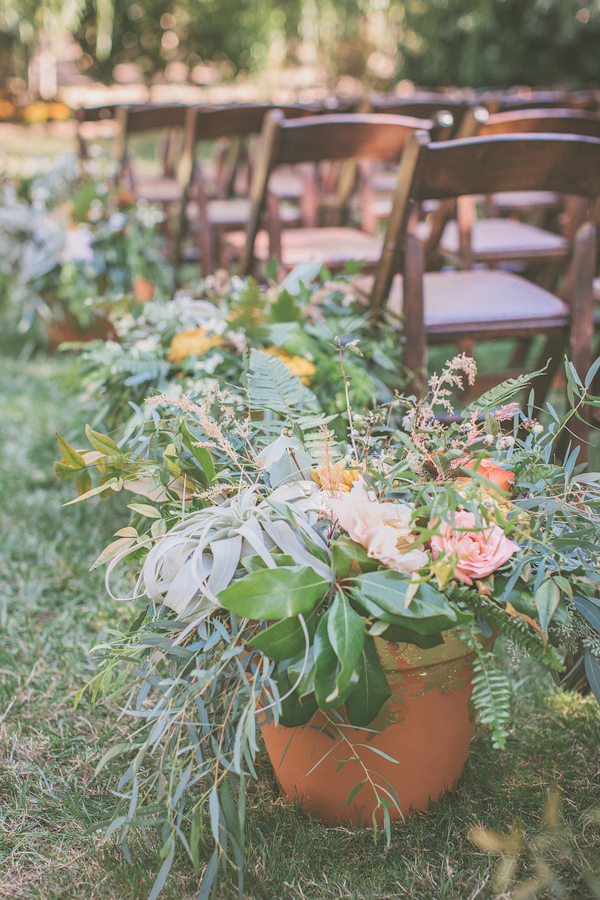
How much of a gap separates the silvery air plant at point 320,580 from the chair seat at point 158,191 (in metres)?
2.72

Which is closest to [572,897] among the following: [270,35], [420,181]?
[420,181]

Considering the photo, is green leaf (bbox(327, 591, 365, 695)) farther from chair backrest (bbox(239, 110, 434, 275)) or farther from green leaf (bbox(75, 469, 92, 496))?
chair backrest (bbox(239, 110, 434, 275))

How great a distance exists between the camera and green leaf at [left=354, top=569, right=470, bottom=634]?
0.87m

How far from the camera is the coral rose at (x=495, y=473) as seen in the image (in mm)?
996

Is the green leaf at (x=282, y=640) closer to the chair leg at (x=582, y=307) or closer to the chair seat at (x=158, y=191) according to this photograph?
the chair leg at (x=582, y=307)

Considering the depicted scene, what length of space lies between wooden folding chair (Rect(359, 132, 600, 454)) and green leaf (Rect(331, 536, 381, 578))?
2.76ft

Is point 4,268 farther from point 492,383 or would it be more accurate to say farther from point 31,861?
point 31,861

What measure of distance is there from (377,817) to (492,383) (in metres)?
1.65

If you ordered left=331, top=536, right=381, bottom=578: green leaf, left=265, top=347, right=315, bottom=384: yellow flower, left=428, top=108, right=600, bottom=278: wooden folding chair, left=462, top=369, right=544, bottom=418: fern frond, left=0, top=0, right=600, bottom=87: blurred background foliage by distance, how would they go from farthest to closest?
left=0, top=0, right=600, bottom=87: blurred background foliage
left=428, top=108, right=600, bottom=278: wooden folding chair
left=265, top=347, right=315, bottom=384: yellow flower
left=462, top=369, right=544, bottom=418: fern frond
left=331, top=536, right=381, bottom=578: green leaf

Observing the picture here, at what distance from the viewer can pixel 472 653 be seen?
0.99 metres

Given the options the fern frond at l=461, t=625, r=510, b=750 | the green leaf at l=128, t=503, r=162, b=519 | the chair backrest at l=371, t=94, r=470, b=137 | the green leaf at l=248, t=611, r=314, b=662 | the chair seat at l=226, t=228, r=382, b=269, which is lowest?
the fern frond at l=461, t=625, r=510, b=750

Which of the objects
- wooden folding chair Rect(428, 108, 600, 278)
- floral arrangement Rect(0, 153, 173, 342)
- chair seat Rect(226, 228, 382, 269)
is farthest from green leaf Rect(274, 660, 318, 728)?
floral arrangement Rect(0, 153, 173, 342)

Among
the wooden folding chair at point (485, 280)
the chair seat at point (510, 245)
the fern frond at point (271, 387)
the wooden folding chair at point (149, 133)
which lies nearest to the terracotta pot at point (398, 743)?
the fern frond at point (271, 387)

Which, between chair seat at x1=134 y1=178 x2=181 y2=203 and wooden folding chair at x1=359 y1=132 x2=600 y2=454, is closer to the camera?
wooden folding chair at x1=359 y1=132 x2=600 y2=454
